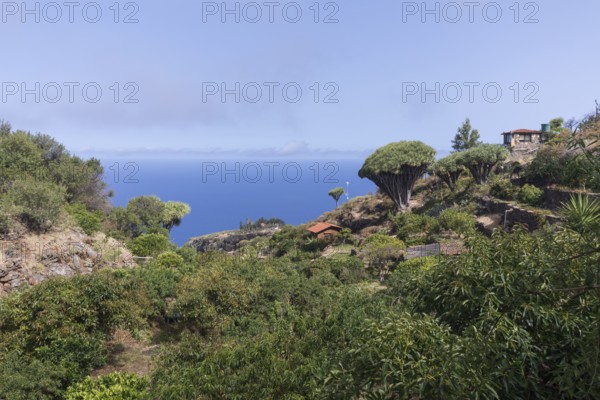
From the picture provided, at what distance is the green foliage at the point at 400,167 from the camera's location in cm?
4412

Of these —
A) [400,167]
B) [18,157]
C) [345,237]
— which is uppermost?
[18,157]

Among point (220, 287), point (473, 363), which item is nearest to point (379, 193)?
point (220, 287)

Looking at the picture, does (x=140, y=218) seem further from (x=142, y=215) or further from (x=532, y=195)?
(x=532, y=195)

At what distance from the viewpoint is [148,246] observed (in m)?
28.7

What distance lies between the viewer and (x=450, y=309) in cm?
568

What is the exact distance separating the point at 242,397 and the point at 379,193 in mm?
50016

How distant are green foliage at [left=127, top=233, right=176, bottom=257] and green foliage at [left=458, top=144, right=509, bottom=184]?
33108 millimetres

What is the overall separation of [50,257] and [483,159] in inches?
1601

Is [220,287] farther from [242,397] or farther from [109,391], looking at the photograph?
[242,397]

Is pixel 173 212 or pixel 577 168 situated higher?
pixel 577 168

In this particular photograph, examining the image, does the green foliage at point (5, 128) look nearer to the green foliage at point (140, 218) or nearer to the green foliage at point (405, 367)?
the green foliage at point (140, 218)

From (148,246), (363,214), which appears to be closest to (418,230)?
(363,214)

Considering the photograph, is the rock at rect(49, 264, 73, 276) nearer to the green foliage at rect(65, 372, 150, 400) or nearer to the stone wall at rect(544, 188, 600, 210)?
the green foliage at rect(65, 372, 150, 400)

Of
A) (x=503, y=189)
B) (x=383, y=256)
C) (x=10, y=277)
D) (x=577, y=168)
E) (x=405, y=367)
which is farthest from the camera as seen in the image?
(x=503, y=189)
